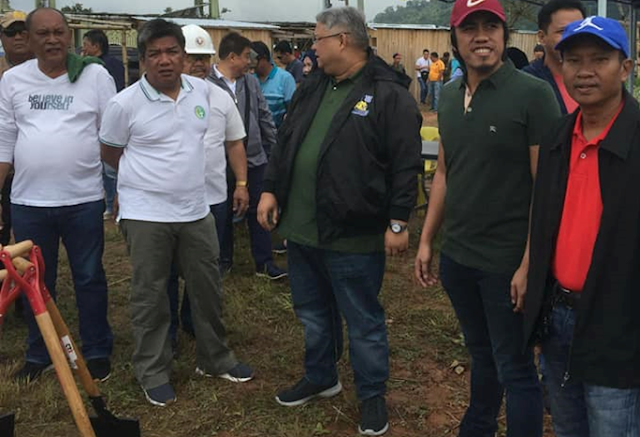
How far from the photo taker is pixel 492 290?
2730mm

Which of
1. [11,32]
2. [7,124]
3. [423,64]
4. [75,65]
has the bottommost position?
[7,124]

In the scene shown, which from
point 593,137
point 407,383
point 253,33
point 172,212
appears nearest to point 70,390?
point 172,212

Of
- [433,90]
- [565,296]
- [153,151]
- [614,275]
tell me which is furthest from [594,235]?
[433,90]

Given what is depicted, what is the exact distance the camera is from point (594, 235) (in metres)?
2.10

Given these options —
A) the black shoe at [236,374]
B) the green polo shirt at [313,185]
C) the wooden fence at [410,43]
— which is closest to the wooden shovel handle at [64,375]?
the green polo shirt at [313,185]

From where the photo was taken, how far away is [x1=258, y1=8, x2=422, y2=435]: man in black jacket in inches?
128

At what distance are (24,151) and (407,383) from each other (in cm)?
243

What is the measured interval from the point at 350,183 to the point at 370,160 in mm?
135

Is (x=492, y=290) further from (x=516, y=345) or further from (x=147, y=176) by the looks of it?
(x=147, y=176)

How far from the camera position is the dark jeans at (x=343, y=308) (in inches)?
133

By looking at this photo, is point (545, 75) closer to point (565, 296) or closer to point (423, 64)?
point (565, 296)

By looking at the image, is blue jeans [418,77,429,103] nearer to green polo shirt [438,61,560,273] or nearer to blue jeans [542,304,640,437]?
green polo shirt [438,61,560,273]

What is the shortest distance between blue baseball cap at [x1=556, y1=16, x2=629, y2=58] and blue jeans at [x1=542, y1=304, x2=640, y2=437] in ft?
2.61

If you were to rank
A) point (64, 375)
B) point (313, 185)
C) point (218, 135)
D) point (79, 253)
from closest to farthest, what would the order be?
point (64, 375) < point (313, 185) < point (79, 253) < point (218, 135)
